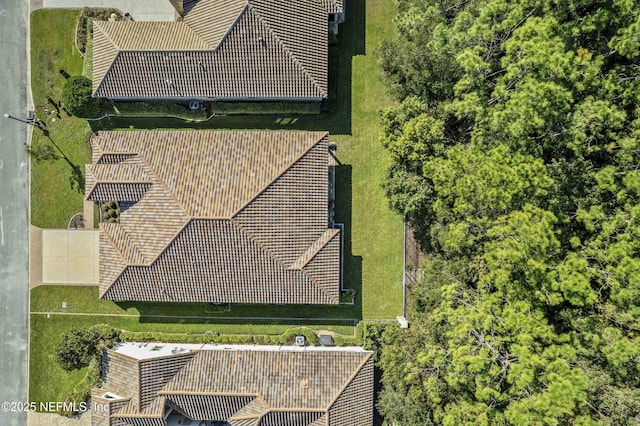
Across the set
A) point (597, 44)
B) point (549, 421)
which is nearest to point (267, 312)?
point (549, 421)

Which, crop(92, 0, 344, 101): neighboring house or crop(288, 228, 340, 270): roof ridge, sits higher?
crop(92, 0, 344, 101): neighboring house

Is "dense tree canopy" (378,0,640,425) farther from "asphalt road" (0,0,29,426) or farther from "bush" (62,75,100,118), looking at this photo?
"asphalt road" (0,0,29,426)

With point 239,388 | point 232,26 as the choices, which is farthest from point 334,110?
point 239,388

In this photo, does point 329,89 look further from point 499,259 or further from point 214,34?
point 499,259

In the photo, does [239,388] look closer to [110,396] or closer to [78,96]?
[110,396]

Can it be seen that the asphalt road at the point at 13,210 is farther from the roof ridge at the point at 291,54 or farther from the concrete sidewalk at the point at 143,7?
the roof ridge at the point at 291,54

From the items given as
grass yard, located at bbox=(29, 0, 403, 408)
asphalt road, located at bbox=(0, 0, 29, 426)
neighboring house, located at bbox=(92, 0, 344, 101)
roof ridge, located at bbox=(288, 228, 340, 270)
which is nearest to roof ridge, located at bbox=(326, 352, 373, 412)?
grass yard, located at bbox=(29, 0, 403, 408)
